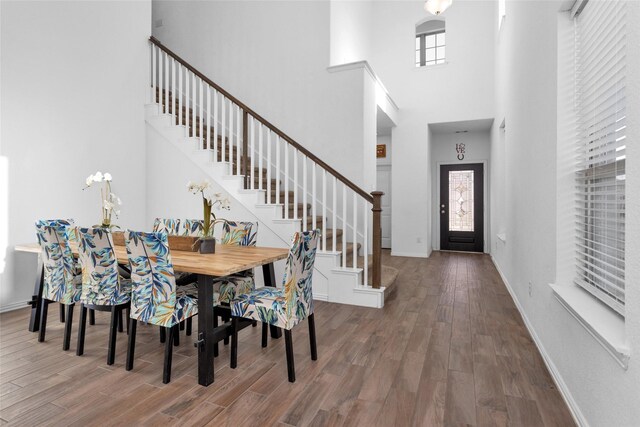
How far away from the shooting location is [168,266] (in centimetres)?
218

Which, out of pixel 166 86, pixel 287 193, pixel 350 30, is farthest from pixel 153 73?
pixel 350 30

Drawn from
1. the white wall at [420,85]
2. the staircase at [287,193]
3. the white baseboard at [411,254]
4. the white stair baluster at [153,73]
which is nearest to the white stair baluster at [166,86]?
the staircase at [287,193]

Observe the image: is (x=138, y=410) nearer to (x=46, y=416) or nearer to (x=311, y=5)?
(x=46, y=416)

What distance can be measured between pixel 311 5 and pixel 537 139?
3.94 metres

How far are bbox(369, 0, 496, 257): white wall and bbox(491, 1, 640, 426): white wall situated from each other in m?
1.99

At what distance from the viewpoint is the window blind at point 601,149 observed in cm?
168

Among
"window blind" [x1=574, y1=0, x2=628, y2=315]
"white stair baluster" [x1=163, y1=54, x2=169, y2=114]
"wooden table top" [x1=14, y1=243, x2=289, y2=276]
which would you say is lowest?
"wooden table top" [x1=14, y1=243, x2=289, y2=276]

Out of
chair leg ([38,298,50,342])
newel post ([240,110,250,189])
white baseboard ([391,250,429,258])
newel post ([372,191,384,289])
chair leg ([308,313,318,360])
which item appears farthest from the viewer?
white baseboard ([391,250,429,258])

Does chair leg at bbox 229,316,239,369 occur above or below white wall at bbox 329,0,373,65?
below

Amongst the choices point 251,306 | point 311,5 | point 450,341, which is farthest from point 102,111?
point 450,341

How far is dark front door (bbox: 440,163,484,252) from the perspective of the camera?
782cm

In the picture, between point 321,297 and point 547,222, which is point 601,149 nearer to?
point 547,222

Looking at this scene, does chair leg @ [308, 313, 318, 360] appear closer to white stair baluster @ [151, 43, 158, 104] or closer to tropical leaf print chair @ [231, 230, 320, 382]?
tropical leaf print chair @ [231, 230, 320, 382]

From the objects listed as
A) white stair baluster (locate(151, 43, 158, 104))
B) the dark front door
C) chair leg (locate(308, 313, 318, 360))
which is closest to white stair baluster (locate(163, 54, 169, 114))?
white stair baluster (locate(151, 43, 158, 104))
